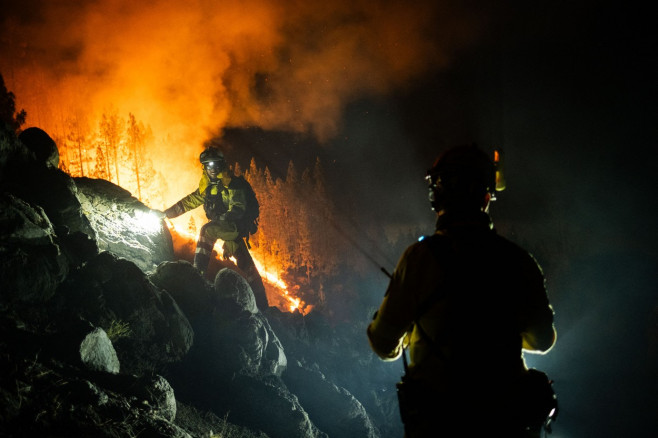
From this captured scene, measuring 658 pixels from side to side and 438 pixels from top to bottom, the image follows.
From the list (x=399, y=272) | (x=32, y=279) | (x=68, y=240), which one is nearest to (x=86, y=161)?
(x=68, y=240)

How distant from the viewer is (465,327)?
2.17m

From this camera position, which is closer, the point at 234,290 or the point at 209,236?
the point at 234,290

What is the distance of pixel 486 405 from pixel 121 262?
7.86m

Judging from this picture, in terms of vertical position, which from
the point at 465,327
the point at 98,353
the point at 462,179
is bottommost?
the point at 98,353

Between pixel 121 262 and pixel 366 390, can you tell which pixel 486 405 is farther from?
pixel 366 390

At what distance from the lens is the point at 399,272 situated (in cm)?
248

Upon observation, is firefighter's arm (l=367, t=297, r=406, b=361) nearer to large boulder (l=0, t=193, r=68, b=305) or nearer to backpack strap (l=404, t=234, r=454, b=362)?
backpack strap (l=404, t=234, r=454, b=362)

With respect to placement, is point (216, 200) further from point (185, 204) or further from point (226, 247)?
point (226, 247)

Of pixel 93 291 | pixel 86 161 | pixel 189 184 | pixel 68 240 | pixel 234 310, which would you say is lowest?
pixel 93 291

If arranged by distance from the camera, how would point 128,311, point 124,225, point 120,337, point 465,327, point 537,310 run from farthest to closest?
point 124,225 → point 128,311 → point 120,337 → point 537,310 → point 465,327

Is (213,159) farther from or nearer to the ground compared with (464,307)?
farther from the ground

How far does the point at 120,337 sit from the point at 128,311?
0.57 meters

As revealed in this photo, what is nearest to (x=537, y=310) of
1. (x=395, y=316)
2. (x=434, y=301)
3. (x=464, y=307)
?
(x=464, y=307)

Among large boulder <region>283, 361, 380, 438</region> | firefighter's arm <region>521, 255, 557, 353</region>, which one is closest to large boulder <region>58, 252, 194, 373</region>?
large boulder <region>283, 361, 380, 438</region>
